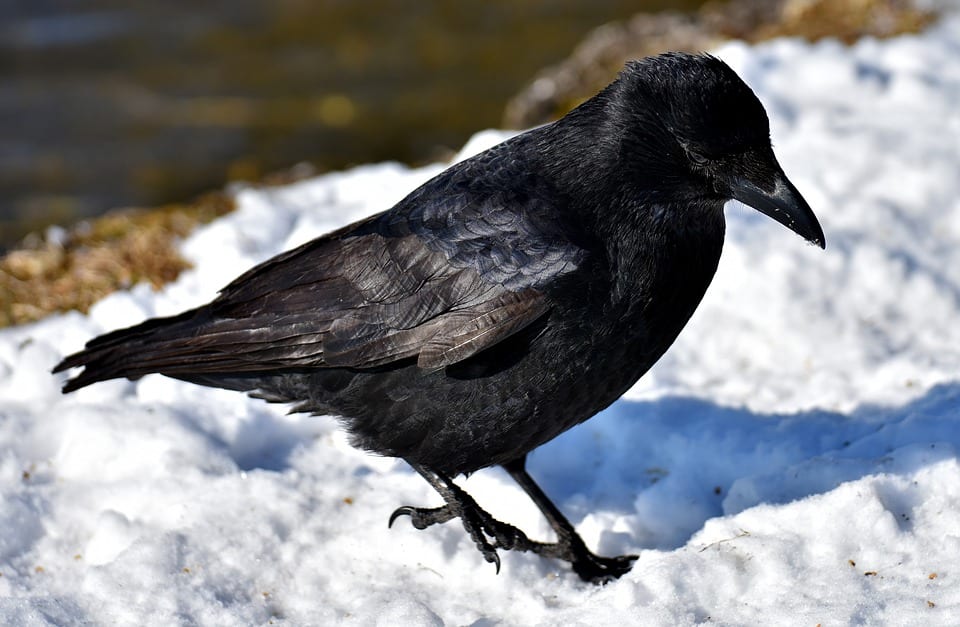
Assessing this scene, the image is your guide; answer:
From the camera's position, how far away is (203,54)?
496 inches

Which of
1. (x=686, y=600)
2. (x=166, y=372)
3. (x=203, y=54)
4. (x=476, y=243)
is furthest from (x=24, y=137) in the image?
(x=686, y=600)

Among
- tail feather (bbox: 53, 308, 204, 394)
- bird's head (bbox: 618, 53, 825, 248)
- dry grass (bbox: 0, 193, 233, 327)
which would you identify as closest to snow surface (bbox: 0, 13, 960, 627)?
dry grass (bbox: 0, 193, 233, 327)

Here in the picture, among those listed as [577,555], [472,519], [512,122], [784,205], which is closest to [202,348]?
[472,519]

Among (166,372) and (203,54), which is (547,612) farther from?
(203,54)

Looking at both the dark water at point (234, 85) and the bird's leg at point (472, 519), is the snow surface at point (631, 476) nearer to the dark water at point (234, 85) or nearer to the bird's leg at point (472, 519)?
the bird's leg at point (472, 519)

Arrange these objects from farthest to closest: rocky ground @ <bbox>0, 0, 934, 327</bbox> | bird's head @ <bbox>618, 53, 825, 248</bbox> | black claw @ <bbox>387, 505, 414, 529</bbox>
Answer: rocky ground @ <bbox>0, 0, 934, 327</bbox> → black claw @ <bbox>387, 505, 414, 529</bbox> → bird's head @ <bbox>618, 53, 825, 248</bbox>

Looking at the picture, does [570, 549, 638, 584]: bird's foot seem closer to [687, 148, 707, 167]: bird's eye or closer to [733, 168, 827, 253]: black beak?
[733, 168, 827, 253]: black beak

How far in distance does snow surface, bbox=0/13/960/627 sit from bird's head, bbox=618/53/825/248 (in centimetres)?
100

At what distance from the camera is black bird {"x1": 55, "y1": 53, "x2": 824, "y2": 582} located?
3.63m

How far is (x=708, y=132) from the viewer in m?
3.59

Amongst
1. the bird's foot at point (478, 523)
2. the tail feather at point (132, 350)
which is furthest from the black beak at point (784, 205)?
the tail feather at point (132, 350)

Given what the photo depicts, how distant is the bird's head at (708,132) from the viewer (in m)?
3.57

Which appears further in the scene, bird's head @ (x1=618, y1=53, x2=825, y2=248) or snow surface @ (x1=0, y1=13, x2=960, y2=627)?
snow surface @ (x1=0, y1=13, x2=960, y2=627)

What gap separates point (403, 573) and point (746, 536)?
1.16 m
